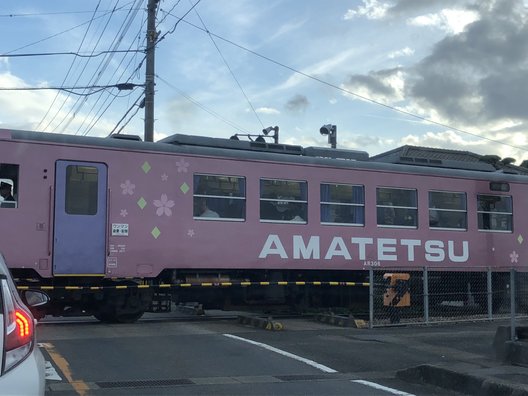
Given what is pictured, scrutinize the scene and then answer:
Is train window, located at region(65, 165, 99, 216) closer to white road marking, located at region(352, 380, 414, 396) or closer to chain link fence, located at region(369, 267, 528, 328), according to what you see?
chain link fence, located at region(369, 267, 528, 328)

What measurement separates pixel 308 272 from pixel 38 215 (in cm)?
607

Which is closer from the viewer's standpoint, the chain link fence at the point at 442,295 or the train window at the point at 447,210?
the chain link fence at the point at 442,295

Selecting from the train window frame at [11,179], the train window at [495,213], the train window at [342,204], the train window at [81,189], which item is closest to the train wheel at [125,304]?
the train window at [81,189]

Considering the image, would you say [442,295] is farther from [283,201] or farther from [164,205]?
[164,205]

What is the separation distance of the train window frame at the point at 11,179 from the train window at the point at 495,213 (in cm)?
1097

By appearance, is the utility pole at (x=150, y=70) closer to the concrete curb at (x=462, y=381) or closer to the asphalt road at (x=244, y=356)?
the asphalt road at (x=244, y=356)

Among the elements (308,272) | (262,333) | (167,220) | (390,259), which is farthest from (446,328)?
(167,220)

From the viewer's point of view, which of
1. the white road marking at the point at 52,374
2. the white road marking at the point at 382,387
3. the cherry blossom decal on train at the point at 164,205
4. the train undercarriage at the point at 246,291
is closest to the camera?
the white road marking at the point at 382,387

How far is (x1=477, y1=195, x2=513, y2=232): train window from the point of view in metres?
15.8

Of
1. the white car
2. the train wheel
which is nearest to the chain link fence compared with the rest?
the train wheel

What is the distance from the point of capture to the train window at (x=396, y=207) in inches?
572

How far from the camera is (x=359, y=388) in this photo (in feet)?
23.4

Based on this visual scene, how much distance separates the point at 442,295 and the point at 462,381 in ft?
25.4

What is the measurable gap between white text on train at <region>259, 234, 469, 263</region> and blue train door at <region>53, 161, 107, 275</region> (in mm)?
3478
